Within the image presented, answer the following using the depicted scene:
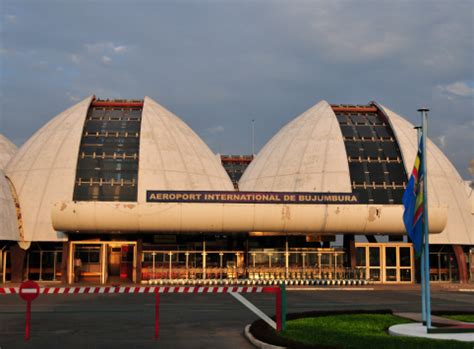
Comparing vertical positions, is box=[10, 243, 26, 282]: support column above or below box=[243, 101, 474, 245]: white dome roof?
below

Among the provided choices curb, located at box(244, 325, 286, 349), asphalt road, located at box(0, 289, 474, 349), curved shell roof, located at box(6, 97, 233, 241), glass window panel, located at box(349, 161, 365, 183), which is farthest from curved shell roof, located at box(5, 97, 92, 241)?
curb, located at box(244, 325, 286, 349)

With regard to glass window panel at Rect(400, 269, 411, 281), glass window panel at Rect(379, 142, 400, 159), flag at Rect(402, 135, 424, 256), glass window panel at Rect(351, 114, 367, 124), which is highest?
glass window panel at Rect(351, 114, 367, 124)

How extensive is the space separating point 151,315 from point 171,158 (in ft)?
83.7

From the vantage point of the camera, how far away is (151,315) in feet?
71.5

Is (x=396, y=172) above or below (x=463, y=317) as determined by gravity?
above

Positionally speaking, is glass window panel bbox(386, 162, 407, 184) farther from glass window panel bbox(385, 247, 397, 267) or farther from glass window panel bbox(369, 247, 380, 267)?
glass window panel bbox(369, 247, 380, 267)

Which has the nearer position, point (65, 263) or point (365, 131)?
point (65, 263)

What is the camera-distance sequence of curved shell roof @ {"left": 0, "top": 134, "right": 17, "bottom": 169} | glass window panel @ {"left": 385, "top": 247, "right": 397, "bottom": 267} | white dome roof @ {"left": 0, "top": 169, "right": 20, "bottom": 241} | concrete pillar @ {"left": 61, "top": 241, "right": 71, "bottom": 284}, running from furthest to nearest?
curved shell roof @ {"left": 0, "top": 134, "right": 17, "bottom": 169}, glass window panel @ {"left": 385, "top": 247, "right": 397, "bottom": 267}, concrete pillar @ {"left": 61, "top": 241, "right": 71, "bottom": 284}, white dome roof @ {"left": 0, "top": 169, "right": 20, "bottom": 241}

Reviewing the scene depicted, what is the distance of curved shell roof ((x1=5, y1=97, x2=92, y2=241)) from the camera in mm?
42625

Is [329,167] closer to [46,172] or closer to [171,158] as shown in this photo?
[171,158]

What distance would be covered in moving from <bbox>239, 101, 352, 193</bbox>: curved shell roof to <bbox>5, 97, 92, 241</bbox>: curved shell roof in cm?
1477

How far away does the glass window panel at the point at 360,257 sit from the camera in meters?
44.8

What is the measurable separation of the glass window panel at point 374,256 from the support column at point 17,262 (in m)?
Answer: 23.6

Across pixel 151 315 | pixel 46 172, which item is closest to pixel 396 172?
pixel 46 172
